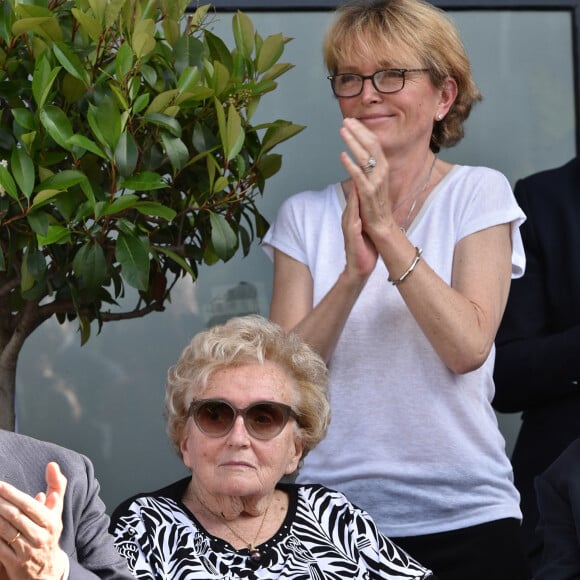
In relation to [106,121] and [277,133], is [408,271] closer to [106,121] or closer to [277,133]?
[277,133]

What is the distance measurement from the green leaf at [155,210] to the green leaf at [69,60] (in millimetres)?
309

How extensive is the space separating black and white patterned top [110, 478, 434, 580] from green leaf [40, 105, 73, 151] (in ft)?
2.71

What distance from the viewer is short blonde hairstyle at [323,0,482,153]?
3418 mm

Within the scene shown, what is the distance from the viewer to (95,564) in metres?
2.68

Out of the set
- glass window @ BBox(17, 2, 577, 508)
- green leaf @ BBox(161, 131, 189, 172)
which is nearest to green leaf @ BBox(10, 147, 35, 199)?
green leaf @ BBox(161, 131, 189, 172)

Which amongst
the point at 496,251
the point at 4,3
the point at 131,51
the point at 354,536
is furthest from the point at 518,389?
the point at 4,3

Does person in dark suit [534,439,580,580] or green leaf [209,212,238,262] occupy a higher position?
green leaf [209,212,238,262]

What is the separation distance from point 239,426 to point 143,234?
541 mm

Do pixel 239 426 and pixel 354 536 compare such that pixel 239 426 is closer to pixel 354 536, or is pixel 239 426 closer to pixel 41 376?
pixel 354 536

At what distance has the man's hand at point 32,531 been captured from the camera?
7.55 feet

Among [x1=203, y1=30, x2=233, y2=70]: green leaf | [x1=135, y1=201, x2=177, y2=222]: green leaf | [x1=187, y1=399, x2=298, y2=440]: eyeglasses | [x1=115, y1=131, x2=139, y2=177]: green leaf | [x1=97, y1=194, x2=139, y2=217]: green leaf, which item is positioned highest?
[x1=203, y1=30, x2=233, y2=70]: green leaf

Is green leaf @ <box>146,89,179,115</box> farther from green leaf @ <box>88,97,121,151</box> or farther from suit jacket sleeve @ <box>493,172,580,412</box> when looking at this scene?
suit jacket sleeve @ <box>493,172,580,412</box>

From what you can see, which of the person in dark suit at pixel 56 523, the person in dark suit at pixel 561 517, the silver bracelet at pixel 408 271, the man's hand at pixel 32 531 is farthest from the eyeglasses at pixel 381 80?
the man's hand at pixel 32 531

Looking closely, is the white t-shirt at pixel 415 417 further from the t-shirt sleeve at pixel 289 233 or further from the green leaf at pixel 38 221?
the green leaf at pixel 38 221
